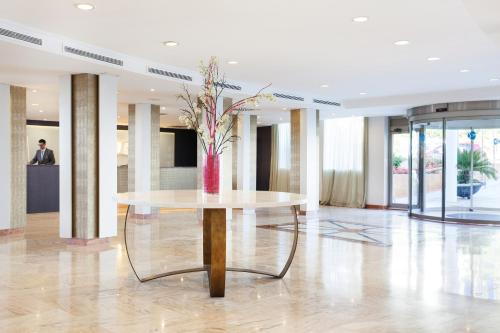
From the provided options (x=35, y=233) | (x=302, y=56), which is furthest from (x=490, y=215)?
(x=35, y=233)

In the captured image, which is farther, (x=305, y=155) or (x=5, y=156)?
(x=305, y=155)

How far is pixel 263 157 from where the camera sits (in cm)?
1936

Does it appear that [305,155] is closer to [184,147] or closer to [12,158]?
[12,158]

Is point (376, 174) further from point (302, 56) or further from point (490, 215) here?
point (302, 56)

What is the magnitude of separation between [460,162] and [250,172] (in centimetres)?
560

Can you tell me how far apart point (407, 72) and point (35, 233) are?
7667 mm

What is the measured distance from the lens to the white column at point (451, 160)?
12273 mm

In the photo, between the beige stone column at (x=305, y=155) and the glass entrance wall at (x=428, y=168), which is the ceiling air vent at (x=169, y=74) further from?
the glass entrance wall at (x=428, y=168)

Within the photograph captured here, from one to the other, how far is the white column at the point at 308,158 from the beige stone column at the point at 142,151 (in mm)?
3820

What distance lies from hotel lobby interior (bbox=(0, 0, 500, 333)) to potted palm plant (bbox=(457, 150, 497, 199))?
0.04 m

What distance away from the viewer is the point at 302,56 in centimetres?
808

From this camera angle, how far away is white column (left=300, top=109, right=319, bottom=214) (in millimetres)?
13242

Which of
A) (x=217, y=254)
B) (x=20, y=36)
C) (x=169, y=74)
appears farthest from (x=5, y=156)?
(x=217, y=254)

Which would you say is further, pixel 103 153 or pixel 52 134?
pixel 52 134
